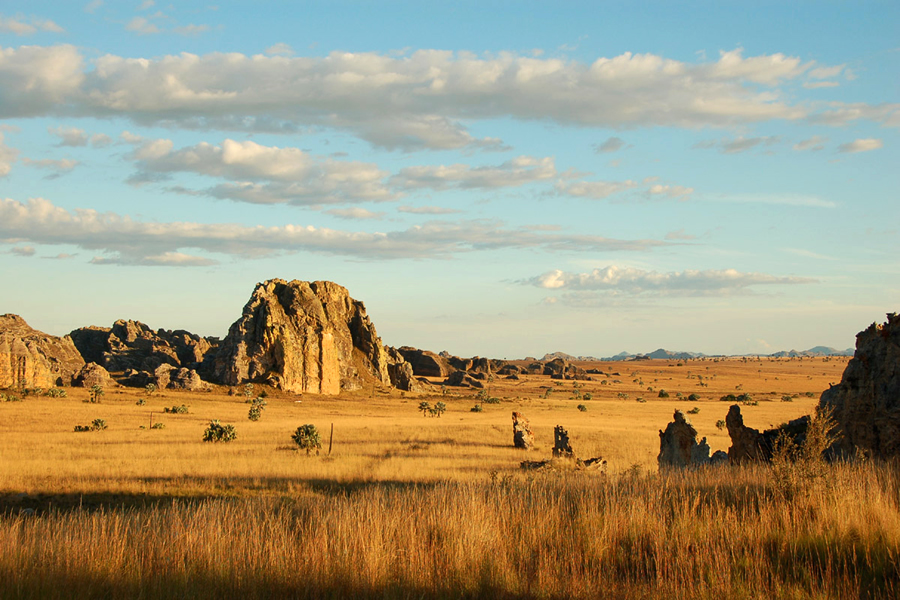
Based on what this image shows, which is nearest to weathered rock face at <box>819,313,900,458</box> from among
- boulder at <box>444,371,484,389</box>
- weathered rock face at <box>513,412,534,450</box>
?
weathered rock face at <box>513,412,534,450</box>

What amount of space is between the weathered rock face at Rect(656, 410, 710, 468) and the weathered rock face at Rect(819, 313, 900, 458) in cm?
561

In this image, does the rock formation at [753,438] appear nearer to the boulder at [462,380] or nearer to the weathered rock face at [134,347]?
the weathered rock face at [134,347]

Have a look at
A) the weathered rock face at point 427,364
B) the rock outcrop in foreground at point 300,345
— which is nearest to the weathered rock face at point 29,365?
the rock outcrop in foreground at point 300,345

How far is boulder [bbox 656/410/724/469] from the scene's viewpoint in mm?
19969

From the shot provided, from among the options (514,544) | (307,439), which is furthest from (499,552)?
(307,439)

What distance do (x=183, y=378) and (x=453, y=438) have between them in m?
43.8

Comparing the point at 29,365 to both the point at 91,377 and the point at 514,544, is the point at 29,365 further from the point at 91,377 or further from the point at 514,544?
the point at 514,544

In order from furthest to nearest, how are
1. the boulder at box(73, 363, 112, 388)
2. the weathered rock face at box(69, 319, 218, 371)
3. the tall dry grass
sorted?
the weathered rock face at box(69, 319, 218, 371) < the boulder at box(73, 363, 112, 388) < the tall dry grass

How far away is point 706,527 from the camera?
7.77m

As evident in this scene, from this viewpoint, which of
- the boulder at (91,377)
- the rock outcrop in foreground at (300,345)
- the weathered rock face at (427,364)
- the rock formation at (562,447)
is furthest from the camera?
the weathered rock face at (427,364)

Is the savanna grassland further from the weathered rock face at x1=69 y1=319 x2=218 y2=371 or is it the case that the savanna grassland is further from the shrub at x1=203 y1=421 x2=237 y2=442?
the weathered rock face at x1=69 y1=319 x2=218 y2=371

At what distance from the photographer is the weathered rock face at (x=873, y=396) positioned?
42.0 ft

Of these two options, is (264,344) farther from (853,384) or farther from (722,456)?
(853,384)

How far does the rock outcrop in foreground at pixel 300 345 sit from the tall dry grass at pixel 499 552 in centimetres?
6739
